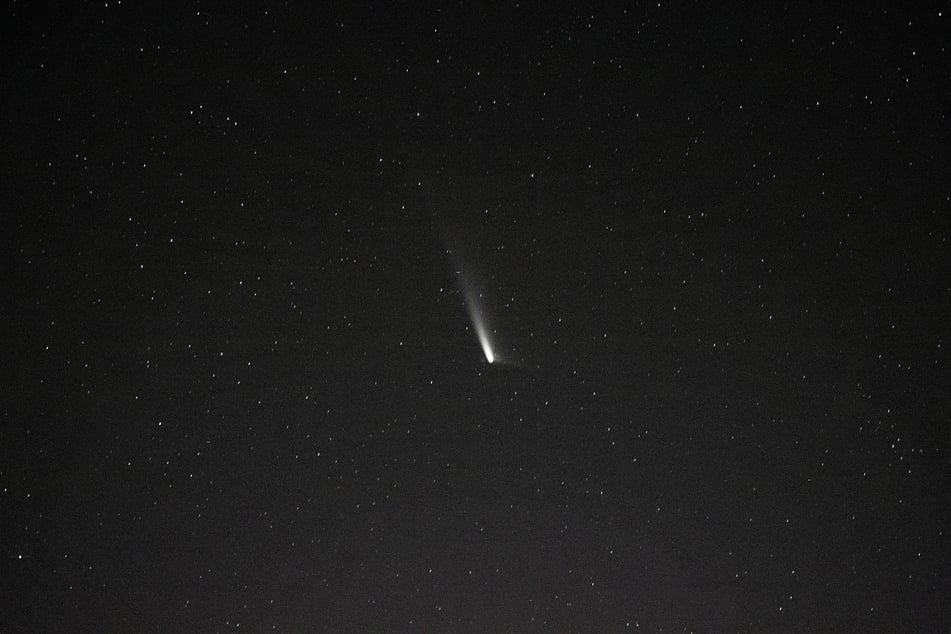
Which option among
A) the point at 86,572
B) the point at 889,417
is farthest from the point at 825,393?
the point at 86,572

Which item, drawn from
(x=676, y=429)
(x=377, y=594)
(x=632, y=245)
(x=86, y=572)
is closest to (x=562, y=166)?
(x=632, y=245)

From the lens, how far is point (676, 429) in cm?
52

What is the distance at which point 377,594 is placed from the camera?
→ 1.78 feet

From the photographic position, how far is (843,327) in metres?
0.51

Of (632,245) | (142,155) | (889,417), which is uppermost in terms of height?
(142,155)

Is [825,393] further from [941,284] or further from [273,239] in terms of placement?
[273,239]

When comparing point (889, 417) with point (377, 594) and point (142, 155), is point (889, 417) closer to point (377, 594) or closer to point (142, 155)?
point (377, 594)

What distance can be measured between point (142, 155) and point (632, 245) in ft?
0.96

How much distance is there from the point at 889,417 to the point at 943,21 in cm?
22

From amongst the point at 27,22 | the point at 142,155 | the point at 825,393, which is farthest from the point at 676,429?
the point at 27,22

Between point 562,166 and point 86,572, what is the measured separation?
0.38 metres

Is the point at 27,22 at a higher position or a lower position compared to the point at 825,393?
higher

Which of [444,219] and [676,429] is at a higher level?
[444,219]

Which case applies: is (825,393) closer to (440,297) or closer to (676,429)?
(676,429)
